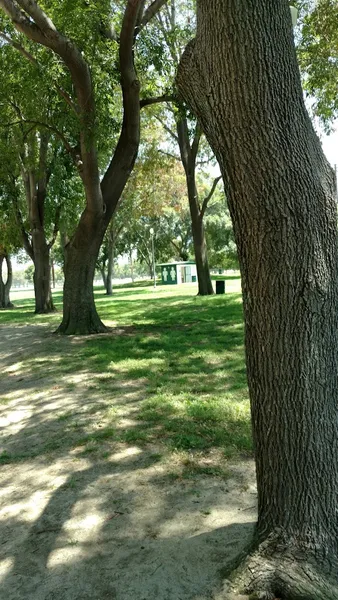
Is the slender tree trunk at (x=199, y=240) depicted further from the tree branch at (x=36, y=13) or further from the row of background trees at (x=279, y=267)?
the row of background trees at (x=279, y=267)

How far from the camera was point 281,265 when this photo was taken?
2525 mm

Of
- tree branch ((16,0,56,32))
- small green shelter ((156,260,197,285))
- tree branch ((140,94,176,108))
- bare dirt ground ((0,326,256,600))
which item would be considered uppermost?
tree branch ((16,0,56,32))

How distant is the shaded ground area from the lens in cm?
291

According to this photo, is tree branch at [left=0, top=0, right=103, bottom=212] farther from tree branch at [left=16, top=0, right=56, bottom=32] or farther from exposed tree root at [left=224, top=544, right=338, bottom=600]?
exposed tree root at [left=224, top=544, right=338, bottom=600]

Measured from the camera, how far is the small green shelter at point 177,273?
4866 cm

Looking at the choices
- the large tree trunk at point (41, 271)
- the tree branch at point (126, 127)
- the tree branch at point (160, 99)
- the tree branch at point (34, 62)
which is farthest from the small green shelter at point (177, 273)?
the tree branch at point (34, 62)

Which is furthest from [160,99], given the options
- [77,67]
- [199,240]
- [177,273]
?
[177,273]

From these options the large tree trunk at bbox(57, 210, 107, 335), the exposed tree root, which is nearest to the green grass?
the large tree trunk at bbox(57, 210, 107, 335)

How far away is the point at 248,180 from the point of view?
254cm

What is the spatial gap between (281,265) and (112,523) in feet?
7.22

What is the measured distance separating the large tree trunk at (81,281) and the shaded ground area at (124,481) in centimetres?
424

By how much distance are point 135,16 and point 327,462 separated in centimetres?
1019

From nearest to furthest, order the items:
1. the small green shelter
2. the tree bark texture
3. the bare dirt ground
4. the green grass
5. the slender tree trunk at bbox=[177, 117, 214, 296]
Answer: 1. the bare dirt ground
2. the green grass
3. the tree bark texture
4. the slender tree trunk at bbox=[177, 117, 214, 296]
5. the small green shelter

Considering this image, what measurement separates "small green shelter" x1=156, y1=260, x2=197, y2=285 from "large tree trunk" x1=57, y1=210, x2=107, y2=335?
1411 inches
